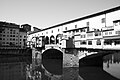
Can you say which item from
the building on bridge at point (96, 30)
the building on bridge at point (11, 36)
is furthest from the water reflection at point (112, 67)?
the building on bridge at point (11, 36)

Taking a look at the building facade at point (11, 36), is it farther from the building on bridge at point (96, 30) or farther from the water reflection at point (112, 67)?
the water reflection at point (112, 67)

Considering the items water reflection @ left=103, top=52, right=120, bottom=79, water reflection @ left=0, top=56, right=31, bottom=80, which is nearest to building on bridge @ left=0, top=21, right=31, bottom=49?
water reflection @ left=0, top=56, right=31, bottom=80

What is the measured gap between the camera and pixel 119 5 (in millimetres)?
27969

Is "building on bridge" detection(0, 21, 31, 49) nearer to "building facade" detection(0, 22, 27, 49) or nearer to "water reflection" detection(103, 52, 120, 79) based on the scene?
"building facade" detection(0, 22, 27, 49)

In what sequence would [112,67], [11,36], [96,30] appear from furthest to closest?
[11,36], [112,67], [96,30]

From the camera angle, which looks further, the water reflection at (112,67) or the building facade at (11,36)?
the building facade at (11,36)

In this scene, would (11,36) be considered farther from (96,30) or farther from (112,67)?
(112,67)

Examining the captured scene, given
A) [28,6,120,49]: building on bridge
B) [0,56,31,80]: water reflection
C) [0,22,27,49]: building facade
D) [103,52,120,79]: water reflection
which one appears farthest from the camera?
[0,22,27,49]: building facade

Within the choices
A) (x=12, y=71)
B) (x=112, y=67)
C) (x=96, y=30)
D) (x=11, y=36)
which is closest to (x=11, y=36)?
(x=11, y=36)

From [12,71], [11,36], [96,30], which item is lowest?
[12,71]

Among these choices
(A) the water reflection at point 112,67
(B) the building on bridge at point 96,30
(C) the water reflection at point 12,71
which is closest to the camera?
(B) the building on bridge at point 96,30

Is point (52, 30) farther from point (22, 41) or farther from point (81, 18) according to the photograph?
point (22, 41)

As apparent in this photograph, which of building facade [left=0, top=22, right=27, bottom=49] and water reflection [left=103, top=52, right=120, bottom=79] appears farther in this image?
building facade [left=0, top=22, right=27, bottom=49]

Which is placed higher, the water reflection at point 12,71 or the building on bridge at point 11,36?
the building on bridge at point 11,36
